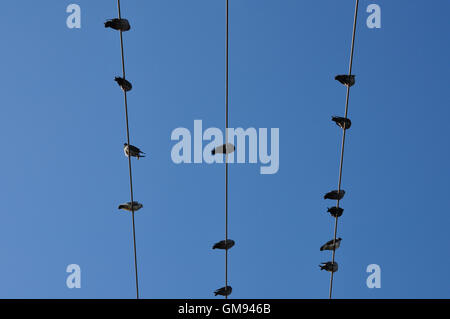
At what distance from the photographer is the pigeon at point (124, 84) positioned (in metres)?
6.62

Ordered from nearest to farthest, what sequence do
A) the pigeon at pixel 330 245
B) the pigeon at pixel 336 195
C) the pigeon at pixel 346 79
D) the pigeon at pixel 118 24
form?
the pigeon at pixel 118 24 → the pigeon at pixel 346 79 → the pigeon at pixel 336 195 → the pigeon at pixel 330 245

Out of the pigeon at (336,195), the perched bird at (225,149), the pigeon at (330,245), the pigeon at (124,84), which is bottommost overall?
the pigeon at (330,245)

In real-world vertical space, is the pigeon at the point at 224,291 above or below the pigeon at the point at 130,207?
below

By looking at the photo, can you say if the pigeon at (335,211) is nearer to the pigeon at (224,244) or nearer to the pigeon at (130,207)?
the pigeon at (224,244)

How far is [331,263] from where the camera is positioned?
24.2 feet

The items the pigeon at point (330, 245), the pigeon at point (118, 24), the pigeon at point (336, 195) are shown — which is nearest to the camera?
the pigeon at point (118, 24)

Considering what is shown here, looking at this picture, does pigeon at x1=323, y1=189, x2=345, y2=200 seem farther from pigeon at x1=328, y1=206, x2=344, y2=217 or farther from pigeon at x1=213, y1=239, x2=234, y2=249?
pigeon at x1=213, y1=239, x2=234, y2=249

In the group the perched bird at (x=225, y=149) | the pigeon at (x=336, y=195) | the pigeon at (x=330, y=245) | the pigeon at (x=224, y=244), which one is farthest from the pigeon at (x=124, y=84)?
the pigeon at (x=330, y=245)

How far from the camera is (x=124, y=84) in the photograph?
262 inches

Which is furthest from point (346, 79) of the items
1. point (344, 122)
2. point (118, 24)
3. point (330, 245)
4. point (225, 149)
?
point (118, 24)
